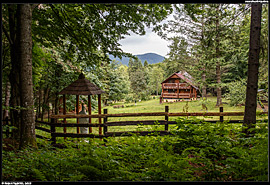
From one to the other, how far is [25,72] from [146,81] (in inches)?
178

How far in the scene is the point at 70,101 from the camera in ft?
24.8

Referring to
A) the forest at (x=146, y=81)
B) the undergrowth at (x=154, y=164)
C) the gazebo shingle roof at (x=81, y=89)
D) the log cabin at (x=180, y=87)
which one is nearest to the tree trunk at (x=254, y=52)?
the forest at (x=146, y=81)

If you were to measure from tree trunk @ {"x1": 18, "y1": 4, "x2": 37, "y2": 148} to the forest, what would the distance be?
17mm

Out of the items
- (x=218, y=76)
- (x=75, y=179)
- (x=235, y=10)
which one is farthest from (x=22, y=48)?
(x=218, y=76)

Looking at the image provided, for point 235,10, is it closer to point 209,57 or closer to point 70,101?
point 209,57

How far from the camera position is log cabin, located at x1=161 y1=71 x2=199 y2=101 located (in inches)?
267

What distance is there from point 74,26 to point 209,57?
4487 millimetres

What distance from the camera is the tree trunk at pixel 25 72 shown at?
3.30 meters

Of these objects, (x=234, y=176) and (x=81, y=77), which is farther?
(x=81, y=77)

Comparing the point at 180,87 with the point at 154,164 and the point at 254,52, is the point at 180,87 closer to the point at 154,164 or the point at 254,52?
the point at 254,52

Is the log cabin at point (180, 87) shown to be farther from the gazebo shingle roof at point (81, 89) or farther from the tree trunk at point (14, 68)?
the tree trunk at point (14, 68)

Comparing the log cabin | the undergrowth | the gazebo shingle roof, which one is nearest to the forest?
the undergrowth

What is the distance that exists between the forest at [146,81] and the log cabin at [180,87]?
0.28m

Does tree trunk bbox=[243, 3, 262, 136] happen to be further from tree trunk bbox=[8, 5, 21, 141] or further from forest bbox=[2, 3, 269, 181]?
tree trunk bbox=[8, 5, 21, 141]
